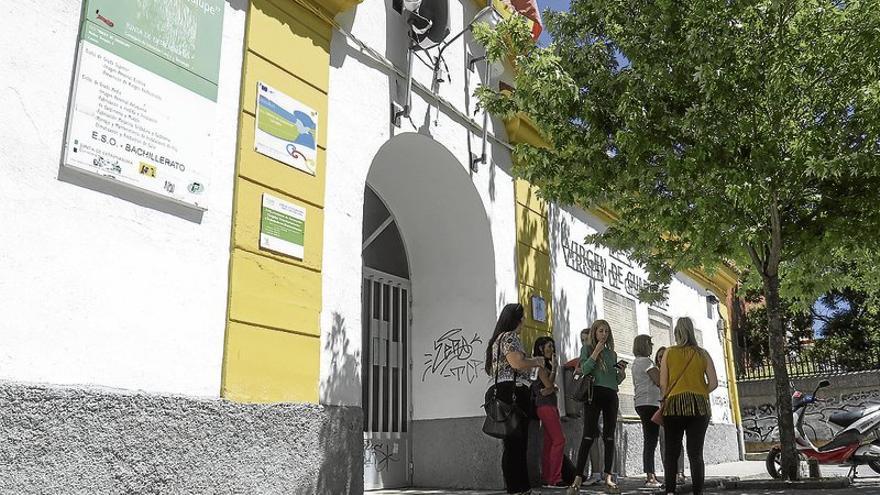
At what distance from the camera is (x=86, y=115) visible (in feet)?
14.2

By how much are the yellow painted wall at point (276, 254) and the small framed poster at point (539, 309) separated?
3877 millimetres

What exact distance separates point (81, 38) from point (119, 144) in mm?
644

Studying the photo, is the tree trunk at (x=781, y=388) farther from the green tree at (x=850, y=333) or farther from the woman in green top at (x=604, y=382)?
the green tree at (x=850, y=333)

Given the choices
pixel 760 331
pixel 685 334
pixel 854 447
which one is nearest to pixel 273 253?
pixel 685 334

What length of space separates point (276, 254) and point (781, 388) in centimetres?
562

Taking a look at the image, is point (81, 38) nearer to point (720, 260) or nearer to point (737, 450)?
point (720, 260)

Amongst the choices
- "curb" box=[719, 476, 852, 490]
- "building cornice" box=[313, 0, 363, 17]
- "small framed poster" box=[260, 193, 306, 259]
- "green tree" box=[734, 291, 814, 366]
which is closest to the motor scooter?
"curb" box=[719, 476, 852, 490]

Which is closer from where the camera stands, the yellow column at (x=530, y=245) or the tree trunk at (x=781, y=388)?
the tree trunk at (x=781, y=388)

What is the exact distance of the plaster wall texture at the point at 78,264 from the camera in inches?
156

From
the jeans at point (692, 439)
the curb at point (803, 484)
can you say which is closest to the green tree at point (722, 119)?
the curb at point (803, 484)

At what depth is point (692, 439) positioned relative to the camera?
603cm

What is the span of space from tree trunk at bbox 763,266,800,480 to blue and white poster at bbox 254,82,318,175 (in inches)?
211

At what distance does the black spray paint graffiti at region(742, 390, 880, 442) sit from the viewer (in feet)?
59.5

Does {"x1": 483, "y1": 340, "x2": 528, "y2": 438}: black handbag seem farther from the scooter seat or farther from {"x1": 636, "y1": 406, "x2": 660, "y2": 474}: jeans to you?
the scooter seat
